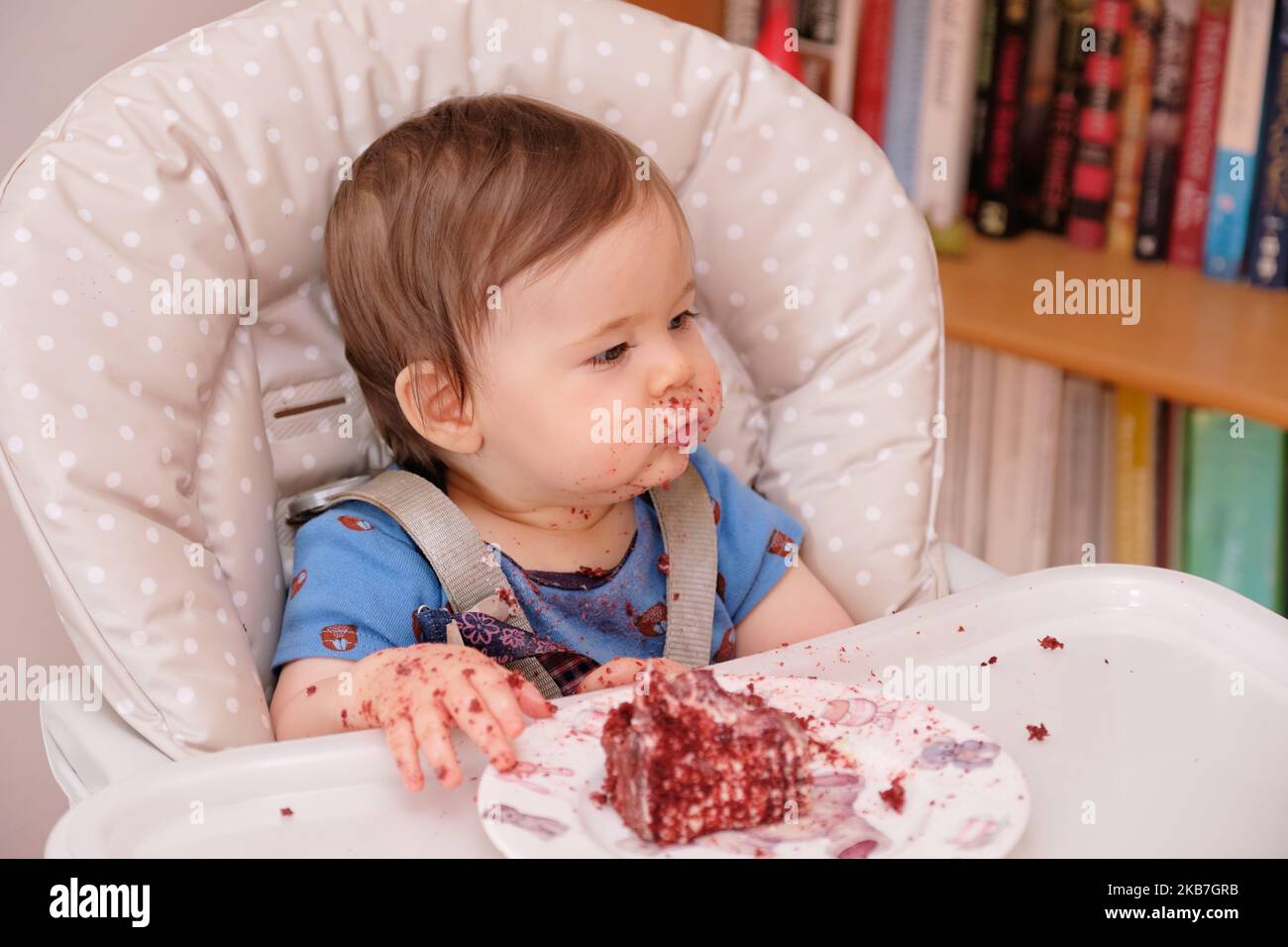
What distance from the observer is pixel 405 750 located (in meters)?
0.69

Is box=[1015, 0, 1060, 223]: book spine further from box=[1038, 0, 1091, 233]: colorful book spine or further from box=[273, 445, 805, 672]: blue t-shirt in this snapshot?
box=[273, 445, 805, 672]: blue t-shirt

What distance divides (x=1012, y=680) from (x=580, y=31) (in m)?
0.51

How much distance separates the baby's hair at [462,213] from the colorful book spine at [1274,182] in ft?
2.58

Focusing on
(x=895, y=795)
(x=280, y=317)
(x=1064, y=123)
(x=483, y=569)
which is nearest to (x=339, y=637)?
(x=483, y=569)

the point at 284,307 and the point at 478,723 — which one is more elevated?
the point at 284,307

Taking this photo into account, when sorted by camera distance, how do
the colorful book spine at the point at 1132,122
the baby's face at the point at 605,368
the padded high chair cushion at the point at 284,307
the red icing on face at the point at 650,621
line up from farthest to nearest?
1. the colorful book spine at the point at 1132,122
2. the red icing on face at the point at 650,621
3. the baby's face at the point at 605,368
4. the padded high chair cushion at the point at 284,307

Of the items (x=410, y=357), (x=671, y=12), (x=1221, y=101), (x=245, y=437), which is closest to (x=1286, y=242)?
(x=1221, y=101)

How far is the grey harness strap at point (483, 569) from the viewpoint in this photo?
896 mm

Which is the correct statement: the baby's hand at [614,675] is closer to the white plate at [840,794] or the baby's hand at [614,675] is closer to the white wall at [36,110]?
the white plate at [840,794]

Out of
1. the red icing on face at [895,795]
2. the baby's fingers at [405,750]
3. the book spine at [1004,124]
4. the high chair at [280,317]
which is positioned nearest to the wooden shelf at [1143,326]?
the book spine at [1004,124]

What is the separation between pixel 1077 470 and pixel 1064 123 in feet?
1.25

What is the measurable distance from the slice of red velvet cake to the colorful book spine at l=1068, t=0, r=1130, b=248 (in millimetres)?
1072

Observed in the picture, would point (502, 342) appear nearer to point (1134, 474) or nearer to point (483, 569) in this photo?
point (483, 569)
